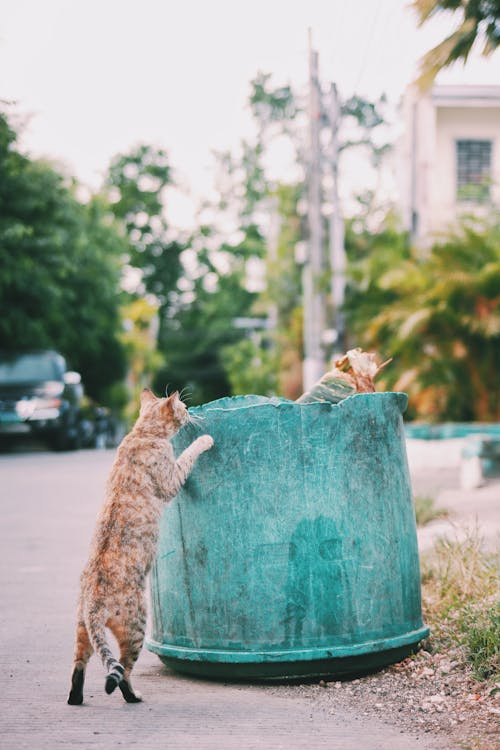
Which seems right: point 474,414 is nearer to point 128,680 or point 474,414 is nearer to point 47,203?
point 47,203

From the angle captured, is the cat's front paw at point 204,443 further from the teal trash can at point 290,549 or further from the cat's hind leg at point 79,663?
the cat's hind leg at point 79,663

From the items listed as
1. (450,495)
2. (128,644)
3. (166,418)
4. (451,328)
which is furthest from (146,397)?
(451,328)

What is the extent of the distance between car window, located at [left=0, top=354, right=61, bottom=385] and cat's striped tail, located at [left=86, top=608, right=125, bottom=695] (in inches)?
690

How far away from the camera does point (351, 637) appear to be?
4227 mm

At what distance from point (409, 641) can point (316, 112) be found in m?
19.8

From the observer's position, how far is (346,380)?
17.3 ft

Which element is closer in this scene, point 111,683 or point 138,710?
point 111,683

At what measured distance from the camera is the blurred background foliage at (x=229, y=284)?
16219 millimetres

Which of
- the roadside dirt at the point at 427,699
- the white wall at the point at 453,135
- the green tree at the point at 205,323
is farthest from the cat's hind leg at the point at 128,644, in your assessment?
the green tree at the point at 205,323

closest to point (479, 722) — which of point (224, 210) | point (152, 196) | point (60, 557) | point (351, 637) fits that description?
point (351, 637)

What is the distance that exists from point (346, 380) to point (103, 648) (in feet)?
6.60

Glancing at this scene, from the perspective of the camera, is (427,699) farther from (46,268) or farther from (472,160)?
(472,160)

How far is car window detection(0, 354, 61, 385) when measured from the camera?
21203mm

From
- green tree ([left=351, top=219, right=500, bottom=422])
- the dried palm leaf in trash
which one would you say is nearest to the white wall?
green tree ([left=351, top=219, right=500, bottom=422])
